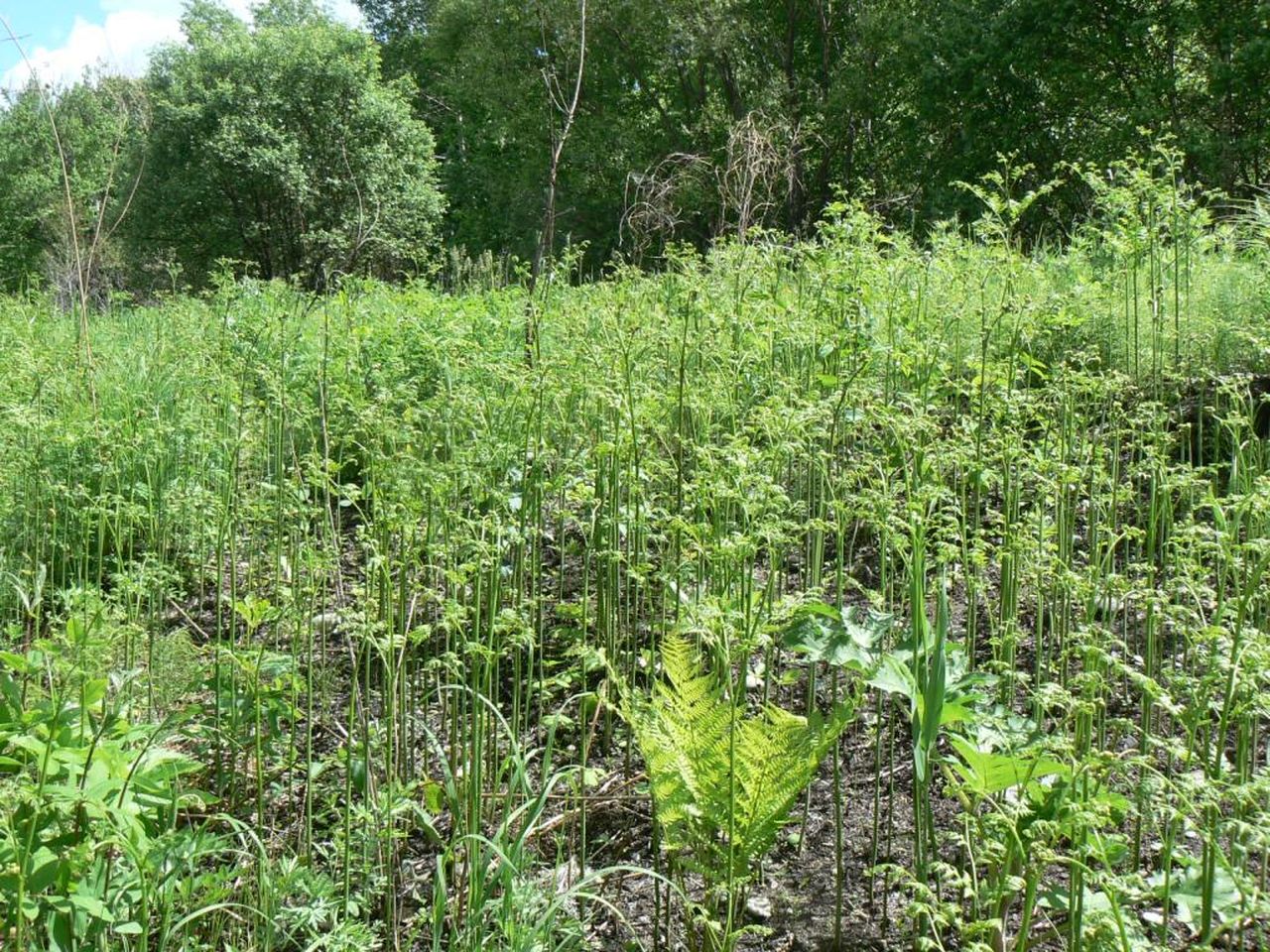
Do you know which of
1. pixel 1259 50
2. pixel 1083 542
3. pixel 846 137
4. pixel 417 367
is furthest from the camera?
pixel 846 137

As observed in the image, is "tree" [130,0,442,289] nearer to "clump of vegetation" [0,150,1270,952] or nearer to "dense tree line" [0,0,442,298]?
"dense tree line" [0,0,442,298]

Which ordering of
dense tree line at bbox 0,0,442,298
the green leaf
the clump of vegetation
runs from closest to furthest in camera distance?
the green leaf < the clump of vegetation < dense tree line at bbox 0,0,442,298

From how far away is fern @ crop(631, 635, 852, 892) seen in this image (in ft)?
6.29

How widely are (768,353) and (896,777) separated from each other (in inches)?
57.9

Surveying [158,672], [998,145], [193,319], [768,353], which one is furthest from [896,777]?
[998,145]

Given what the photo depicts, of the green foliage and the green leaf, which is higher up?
the green leaf

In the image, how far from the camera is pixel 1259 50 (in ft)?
46.4

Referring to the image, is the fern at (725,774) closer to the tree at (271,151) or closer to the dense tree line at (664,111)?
the dense tree line at (664,111)

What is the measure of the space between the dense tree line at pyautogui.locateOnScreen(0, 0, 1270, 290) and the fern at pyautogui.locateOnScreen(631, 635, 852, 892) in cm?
1242

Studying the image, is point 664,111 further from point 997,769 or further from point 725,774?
point 997,769

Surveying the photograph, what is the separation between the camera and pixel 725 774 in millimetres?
1931

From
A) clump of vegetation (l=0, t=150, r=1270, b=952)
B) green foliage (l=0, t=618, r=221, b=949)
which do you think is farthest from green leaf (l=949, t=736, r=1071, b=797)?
green foliage (l=0, t=618, r=221, b=949)

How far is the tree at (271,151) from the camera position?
2044 cm

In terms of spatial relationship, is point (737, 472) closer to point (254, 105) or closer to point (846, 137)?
point (846, 137)
